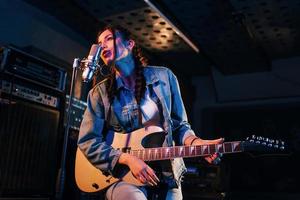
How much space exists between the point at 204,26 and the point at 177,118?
1.84 meters

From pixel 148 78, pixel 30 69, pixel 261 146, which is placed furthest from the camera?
pixel 30 69

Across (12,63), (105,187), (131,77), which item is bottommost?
(105,187)

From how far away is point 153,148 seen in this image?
5.38ft

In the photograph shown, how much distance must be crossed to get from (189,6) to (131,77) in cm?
144

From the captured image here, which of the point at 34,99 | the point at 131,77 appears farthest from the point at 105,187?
the point at 34,99

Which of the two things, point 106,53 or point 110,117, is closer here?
point 110,117

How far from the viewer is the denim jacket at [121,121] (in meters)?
1.67

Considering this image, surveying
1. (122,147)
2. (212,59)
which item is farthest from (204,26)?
(122,147)

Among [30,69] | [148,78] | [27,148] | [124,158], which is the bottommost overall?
[124,158]

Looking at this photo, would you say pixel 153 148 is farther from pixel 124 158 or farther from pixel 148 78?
pixel 148 78

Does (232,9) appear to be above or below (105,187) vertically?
above

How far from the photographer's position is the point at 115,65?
1.94 metres

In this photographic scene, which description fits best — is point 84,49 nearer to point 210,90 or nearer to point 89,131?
point 210,90

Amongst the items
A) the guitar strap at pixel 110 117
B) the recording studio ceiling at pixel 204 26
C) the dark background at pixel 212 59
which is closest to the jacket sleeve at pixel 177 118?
the guitar strap at pixel 110 117
